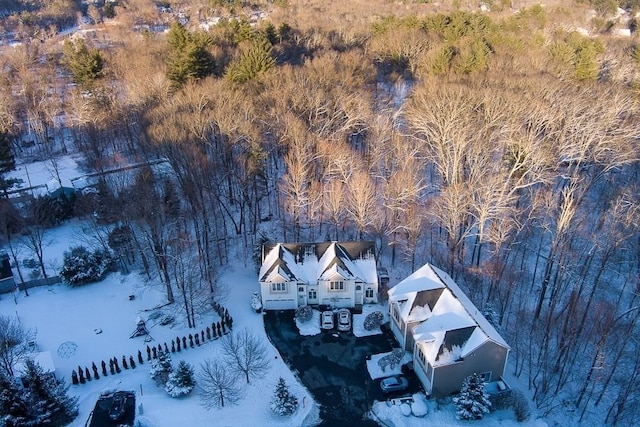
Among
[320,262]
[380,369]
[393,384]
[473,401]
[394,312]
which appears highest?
[320,262]

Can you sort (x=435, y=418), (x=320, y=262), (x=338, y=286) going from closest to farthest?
(x=435, y=418), (x=338, y=286), (x=320, y=262)

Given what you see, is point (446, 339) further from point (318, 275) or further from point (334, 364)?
point (318, 275)

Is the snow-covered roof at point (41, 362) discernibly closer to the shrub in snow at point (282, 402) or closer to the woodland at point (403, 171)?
the woodland at point (403, 171)

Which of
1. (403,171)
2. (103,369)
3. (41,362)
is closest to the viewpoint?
(41,362)

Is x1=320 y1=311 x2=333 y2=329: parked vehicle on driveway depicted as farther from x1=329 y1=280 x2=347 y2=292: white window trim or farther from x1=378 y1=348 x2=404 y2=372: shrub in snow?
x1=378 y1=348 x2=404 y2=372: shrub in snow

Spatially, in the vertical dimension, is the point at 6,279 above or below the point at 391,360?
above

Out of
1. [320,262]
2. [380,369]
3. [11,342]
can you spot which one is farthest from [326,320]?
[11,342]
